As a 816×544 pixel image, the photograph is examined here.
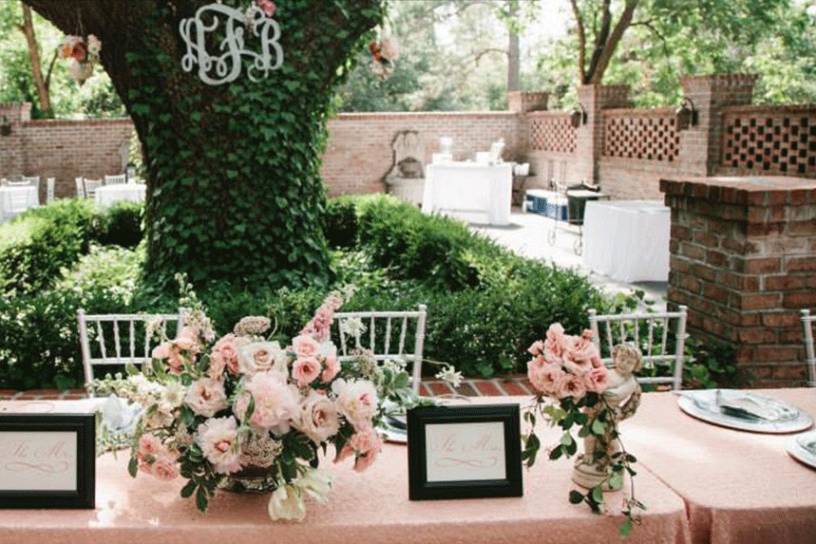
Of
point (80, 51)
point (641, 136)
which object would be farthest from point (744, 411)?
point (641, 136)

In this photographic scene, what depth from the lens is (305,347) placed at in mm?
1808

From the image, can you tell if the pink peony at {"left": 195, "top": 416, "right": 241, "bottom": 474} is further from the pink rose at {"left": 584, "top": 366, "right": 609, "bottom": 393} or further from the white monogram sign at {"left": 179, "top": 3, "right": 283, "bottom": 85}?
the white monogram sign at {"left": 179, "top": 3, "right": 283, "bottom": 85}

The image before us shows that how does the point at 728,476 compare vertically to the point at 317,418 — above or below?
below

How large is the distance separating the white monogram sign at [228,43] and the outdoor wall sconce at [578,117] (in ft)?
34.4

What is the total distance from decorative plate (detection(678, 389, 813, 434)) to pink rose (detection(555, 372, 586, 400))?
82 centimetres

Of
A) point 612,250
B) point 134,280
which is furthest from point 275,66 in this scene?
point 612,250

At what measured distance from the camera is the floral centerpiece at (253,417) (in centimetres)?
173

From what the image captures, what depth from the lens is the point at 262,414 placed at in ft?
5.57

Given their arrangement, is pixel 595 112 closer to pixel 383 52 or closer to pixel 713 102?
pixel 713 102

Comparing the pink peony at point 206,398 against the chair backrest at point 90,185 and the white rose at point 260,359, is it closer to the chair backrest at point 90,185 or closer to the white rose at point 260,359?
the white rose at point 260,359

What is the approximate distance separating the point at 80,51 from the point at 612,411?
5454mm

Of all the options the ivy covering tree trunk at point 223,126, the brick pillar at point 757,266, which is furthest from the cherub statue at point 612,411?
the ivy covering tree trunk at point 223,126

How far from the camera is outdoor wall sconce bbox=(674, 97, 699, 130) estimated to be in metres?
12.4

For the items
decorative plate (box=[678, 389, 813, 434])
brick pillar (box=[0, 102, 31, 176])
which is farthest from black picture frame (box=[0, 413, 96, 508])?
brick pillar (box=[0, 102, 31, 176])
